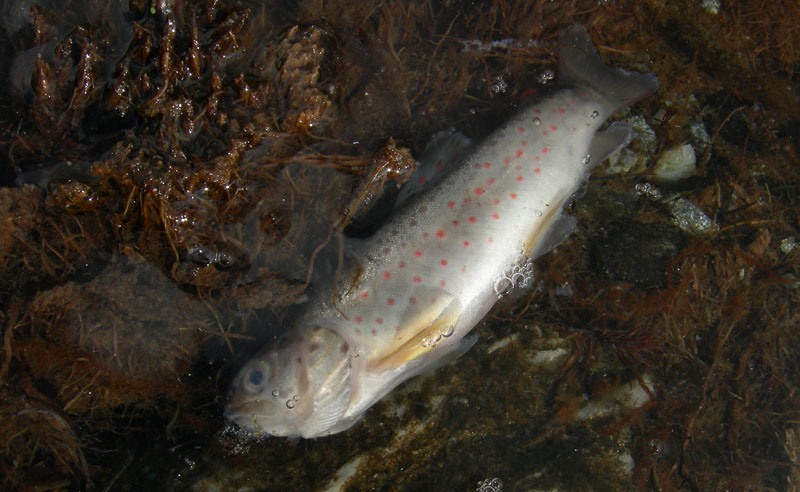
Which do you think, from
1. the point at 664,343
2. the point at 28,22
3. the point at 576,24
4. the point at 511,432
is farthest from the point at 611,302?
the point at 28,22

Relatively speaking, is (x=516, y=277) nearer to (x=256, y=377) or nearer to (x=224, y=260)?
(x=256, y=377)

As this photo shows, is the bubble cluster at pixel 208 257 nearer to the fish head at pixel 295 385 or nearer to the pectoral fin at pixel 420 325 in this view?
the fish head at pixel 295 385

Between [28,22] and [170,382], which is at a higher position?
[28,22]

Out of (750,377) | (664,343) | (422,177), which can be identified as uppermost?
(422,177)

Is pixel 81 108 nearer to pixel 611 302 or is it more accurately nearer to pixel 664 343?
pixel 611 302

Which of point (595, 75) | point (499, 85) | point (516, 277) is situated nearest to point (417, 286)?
point (516, 277)

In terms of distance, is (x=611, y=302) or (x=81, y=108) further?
(x=611, y=302)
